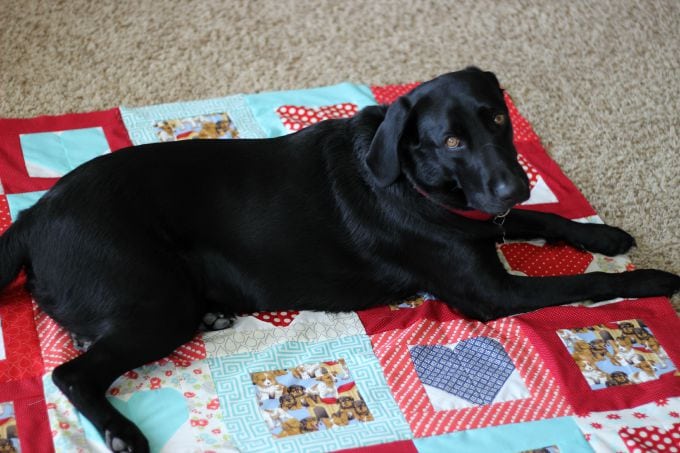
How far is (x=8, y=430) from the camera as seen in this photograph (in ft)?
5.96

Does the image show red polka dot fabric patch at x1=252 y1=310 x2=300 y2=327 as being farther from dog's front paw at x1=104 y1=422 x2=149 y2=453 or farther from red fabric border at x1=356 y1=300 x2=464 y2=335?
dog's front paw at x1=104 y1=422 x2=149 y2=453

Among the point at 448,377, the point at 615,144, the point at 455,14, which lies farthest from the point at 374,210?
the point at 455,14

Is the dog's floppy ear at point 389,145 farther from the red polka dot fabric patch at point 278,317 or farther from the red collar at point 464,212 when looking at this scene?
the red polka dot fabric patch at point 278,317

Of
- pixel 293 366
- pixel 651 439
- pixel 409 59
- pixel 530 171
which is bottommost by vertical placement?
pixel 651 439

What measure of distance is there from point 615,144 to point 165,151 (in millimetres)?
1611

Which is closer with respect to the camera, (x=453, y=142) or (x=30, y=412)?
(x=30, y=412)

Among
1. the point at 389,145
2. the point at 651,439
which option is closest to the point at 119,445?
→ the point at 389,145

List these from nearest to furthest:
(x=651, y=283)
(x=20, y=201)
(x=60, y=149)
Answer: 1. (x=651, y=283)
2. (x=20, y=201)
3. (x=60, y=149)

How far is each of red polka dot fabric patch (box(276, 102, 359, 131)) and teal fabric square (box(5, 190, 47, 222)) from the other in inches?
31.4

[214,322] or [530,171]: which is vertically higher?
[530,171]

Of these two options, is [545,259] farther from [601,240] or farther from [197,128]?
[197,128]

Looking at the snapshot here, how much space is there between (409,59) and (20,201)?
1577 millimetres

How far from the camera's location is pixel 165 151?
208cm

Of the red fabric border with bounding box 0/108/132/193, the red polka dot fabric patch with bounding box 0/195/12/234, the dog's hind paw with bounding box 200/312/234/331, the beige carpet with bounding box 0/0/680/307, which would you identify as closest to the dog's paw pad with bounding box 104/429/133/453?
the dog's hind paw with bounding box 200/312/234/331
